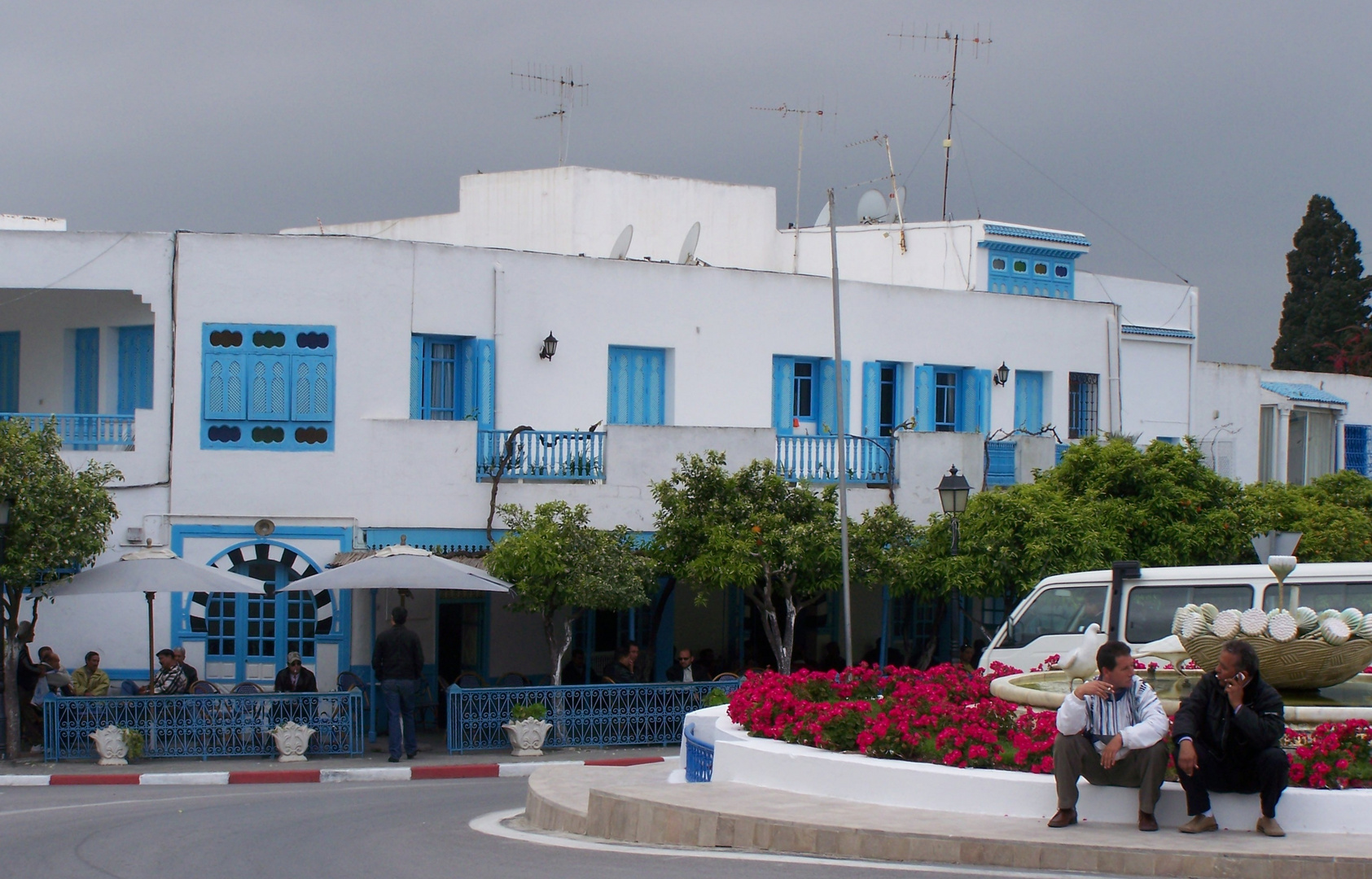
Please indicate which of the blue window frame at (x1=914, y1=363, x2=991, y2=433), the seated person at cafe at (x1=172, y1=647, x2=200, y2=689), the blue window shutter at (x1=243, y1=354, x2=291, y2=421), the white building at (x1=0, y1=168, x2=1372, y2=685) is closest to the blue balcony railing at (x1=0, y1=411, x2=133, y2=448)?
the white building at (x1=0, y1=168, x2=1372, y2=685)

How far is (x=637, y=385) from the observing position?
2516 centimetres

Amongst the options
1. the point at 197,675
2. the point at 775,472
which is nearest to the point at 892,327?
the point at 775,472

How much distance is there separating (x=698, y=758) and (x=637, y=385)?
1252cm

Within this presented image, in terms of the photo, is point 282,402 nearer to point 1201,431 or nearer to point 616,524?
point 616,524

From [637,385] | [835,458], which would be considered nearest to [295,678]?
[637,385]

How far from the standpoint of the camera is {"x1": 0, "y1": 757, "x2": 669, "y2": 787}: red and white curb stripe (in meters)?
17.3

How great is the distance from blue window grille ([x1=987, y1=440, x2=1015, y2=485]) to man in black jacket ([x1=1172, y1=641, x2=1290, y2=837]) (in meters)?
16.3

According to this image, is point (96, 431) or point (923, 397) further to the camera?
point (923, 397)

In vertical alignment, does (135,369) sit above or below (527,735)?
above

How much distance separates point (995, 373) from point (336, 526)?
12083 millimetres

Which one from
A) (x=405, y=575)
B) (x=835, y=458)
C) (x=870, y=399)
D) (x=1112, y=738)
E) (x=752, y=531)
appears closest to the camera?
(x=1112, y=738)

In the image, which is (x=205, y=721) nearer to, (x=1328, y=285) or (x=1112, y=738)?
(x=1112, y=738)

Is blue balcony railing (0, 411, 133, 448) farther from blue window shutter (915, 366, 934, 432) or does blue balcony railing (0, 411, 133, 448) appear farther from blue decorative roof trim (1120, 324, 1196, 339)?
blue decorative roof trim (1120, 324, 1196, 339)

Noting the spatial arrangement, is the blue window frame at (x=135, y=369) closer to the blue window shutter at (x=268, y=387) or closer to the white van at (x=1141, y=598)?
the blue window shutter at (x=268, y=387)
